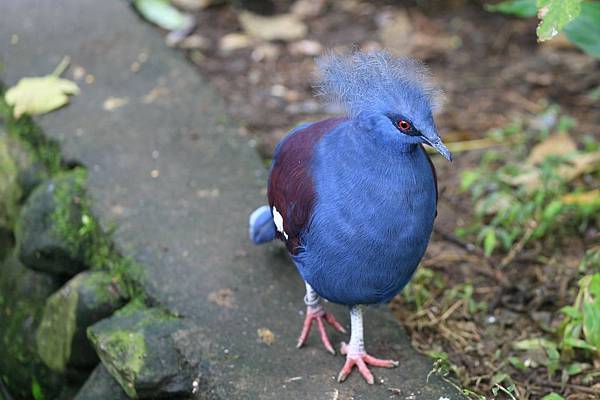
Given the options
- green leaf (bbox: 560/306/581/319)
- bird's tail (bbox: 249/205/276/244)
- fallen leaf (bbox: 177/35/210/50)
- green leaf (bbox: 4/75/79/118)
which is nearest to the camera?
green leaf (bbox: 560/306/581/319)

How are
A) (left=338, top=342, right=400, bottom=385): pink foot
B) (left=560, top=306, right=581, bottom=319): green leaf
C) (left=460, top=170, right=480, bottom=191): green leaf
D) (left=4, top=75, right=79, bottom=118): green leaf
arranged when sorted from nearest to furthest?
1. (left=338, top=342, right=400, bottom=385): pink foot
2. (left=560, top=306, right=581, bottom=319): green leaf
3. (left=460, top=170, right=480, bottom=191): green leaf
4. (left=4, top=75, right=79, bottom=118): green leaf

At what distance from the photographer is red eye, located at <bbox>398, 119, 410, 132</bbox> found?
271 centimetres

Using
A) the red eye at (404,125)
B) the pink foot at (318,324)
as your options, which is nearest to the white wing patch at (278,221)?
the pink foot at (318,324)

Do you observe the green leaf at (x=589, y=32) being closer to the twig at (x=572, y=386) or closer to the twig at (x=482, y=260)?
the twig at (x=482, y=260)

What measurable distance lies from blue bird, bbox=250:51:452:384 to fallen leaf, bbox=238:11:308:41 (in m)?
2.73

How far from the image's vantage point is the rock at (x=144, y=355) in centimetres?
320

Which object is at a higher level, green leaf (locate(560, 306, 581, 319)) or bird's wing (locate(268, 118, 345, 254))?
bird's wing (locate(268, 118, 345, 254))

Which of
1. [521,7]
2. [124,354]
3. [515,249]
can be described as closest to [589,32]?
[521,7]

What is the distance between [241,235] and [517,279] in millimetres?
1269

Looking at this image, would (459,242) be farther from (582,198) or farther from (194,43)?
(194,43)

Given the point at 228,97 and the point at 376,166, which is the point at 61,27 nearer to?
the point at 228,97

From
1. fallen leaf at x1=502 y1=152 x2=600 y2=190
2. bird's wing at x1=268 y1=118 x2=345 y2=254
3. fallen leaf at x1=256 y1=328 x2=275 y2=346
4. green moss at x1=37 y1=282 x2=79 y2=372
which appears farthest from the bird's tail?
fallen leaf at x1=502 y1=152 x2=600 y2=190

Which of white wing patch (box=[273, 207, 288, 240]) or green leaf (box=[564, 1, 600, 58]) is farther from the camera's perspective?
green leaf (box=[564, 1, 600, 58])

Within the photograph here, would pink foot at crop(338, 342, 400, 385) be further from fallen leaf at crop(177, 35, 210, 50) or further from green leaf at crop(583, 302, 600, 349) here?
fallen leaf at crop(177, 35, 210, 50)
